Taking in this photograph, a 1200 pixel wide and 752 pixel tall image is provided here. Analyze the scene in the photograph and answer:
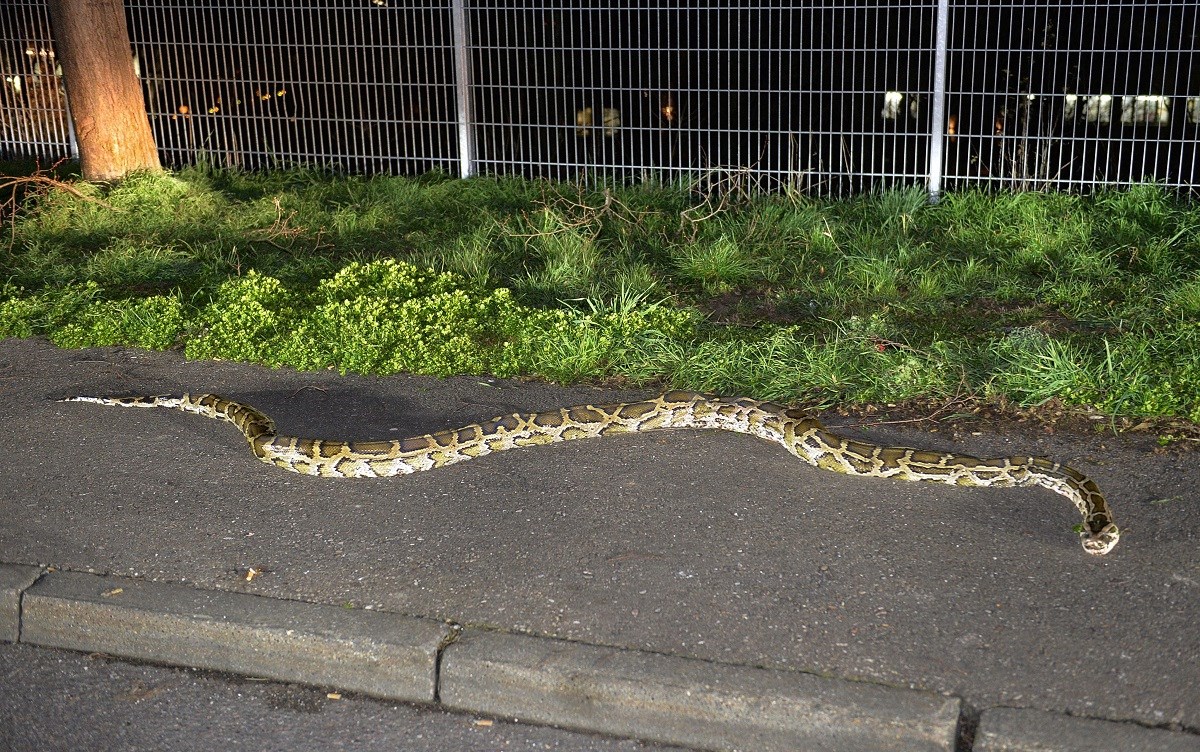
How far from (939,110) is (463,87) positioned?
5.07 metres

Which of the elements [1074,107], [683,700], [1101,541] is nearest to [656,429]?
[1101,541]

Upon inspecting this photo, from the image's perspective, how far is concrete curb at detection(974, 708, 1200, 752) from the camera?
12.7 ft

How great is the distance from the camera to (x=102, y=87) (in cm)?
1288

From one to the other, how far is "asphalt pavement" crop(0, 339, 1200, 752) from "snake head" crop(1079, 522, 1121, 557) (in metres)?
0.08

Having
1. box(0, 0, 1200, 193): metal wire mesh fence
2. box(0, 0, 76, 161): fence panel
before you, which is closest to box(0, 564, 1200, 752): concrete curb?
box(0, 0, 1200, 193): metal wire mesh fence

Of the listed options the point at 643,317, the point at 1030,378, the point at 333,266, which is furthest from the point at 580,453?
the point at 333,266

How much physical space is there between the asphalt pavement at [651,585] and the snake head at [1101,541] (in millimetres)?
75

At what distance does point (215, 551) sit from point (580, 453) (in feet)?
6.44

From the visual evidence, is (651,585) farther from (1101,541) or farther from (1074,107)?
(1074,107)

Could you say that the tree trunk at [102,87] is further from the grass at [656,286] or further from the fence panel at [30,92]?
the fence panel at [30,92]

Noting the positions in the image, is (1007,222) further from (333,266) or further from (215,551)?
(215,551)

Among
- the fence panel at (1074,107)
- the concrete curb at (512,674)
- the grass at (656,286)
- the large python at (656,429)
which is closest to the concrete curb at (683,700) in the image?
the concrete curb at (512,674)

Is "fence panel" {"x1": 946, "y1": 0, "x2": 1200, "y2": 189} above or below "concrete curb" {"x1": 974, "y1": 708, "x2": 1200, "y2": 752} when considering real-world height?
above

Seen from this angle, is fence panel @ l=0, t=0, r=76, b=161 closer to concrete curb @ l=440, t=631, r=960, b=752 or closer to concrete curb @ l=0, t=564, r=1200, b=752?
concrete curb @ l=0, t=564, r=1200, b=752
